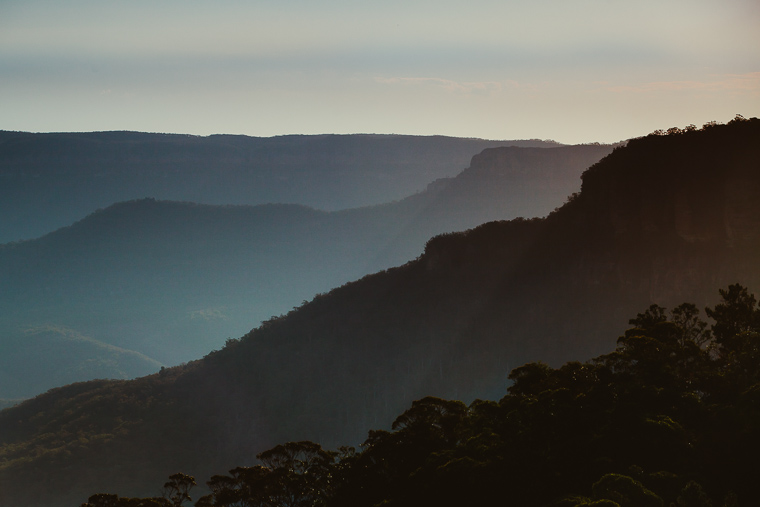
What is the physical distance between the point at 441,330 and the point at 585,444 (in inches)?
2480

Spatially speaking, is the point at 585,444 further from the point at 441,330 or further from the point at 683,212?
the point at 441,330

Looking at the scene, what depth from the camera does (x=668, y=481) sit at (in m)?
31.8

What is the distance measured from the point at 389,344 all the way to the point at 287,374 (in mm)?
13849

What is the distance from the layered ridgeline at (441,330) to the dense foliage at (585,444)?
35267 mm

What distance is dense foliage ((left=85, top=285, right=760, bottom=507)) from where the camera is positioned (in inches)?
1305

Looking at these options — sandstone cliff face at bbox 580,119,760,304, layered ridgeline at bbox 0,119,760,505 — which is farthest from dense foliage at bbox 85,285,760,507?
layered ridgeline at bbox 0,119,760,505

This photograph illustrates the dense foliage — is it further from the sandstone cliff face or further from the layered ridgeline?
the layered ridgeline

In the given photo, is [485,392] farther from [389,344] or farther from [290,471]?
[290,471]

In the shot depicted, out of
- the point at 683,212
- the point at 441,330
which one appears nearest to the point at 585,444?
the point at 683,212

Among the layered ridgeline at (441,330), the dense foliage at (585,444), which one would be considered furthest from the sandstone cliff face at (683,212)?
the dense foliage at (585,444)

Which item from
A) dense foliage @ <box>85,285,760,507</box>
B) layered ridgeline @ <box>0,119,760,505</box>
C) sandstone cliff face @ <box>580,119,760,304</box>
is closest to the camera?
dense foliage @ <box>85,285,760,507</box>

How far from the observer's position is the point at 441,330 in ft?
327

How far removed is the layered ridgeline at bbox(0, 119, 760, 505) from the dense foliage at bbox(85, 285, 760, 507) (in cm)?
3527

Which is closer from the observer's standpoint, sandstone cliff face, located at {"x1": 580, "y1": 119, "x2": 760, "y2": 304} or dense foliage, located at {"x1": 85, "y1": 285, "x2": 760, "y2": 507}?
dense foliage, located at {"x1": 85, "y1": 285, "x2": 760, "y2": 507}
